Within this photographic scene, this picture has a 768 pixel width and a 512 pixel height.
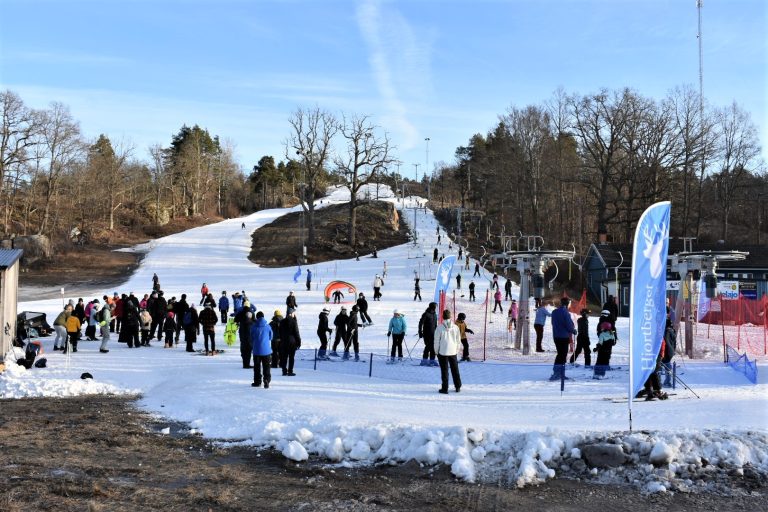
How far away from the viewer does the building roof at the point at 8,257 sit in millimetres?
16281

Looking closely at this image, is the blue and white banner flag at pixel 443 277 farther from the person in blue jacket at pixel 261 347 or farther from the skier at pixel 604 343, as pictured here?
the person in blue jacket at pixel 261 347

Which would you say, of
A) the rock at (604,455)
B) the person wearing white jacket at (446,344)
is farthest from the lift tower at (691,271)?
the rock at (604,455)

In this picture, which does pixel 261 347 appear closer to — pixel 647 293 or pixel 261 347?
pixel 261 347

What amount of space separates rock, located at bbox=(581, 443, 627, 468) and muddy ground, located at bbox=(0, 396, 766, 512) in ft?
1.35

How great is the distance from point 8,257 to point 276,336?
8.09m

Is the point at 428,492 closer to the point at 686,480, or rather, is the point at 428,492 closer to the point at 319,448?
the point at 319,448

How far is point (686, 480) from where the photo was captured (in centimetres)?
698

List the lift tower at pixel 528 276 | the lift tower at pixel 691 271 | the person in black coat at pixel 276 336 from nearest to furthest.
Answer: the person in black coat at pixel 276 336
the lift tower at pixel 691 271
the lift tower at pixel 528 276

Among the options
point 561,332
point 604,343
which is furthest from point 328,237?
point 604,343

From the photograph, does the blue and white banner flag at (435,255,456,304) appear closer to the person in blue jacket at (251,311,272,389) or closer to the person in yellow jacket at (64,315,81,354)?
the person in blue jacket at (251,311,272,389)

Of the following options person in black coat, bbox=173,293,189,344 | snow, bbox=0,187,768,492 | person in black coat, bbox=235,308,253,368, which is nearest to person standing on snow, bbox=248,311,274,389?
snow, bbox=0,187,768,492

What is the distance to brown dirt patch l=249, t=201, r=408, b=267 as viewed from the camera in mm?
56219

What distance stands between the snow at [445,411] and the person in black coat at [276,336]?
32.3 inches

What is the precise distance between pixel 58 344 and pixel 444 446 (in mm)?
14710
